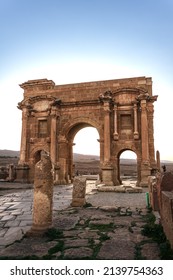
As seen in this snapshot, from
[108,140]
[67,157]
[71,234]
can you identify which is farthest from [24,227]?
[67,157]

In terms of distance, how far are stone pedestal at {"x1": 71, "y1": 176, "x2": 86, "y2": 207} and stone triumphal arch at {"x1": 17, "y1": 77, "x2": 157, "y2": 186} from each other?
25.7ft

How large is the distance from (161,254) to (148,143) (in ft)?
44.4

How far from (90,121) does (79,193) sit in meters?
10.4

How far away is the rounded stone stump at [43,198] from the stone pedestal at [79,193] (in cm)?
317

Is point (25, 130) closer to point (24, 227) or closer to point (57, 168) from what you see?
point (57, 168)

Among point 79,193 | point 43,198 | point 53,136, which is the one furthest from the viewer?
point 53,136

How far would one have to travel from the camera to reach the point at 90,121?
17.9 metres

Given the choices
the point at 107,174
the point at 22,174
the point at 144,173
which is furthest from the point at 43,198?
the point at 22,174

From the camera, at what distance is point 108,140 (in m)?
16.7

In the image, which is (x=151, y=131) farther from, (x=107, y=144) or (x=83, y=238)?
(x=83, y=238)

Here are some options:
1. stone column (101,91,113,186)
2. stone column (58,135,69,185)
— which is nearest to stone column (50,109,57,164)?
stone column (58,135,69,185)

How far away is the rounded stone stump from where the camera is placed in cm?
475

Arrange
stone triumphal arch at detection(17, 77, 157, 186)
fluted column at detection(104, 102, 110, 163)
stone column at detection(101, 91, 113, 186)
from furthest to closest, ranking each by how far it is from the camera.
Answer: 1. fluted column at detection(104, 102, 110, 163)
2. stone triumphal arch at detection(17, 77, 157, 186)
3. stone column at detection(101, 91, 113, 186)

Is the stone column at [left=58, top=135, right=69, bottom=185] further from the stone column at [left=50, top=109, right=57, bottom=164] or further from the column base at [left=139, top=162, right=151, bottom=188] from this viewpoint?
the column base at [left=139, top=162, right=151, bottom=188]
